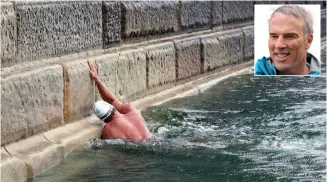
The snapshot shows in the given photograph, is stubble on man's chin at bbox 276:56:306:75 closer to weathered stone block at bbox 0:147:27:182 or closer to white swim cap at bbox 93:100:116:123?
white swim cap at bbox 93:100:116:123

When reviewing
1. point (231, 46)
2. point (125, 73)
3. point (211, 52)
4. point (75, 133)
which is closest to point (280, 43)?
point (75, 133)

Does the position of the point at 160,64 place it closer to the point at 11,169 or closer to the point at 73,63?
the point at 73,63

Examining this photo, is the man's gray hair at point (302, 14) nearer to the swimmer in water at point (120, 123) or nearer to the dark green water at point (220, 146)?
the dark green water at point (220, 146)

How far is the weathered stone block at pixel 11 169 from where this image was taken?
4.74 metres

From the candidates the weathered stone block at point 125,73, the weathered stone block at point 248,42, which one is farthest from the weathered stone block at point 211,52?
the weathered stone block at point 125,73

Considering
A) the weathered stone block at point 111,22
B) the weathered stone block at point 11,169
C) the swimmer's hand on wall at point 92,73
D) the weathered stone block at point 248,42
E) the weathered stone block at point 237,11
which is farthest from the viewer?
the weathered stone block at point 248,42

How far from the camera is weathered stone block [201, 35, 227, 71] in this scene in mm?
9289

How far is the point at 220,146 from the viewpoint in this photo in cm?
578

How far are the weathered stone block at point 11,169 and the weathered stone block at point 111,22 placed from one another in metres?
2.07

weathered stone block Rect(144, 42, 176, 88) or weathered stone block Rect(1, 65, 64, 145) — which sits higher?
weathered stone block Rect(1, 65, 64, 145)

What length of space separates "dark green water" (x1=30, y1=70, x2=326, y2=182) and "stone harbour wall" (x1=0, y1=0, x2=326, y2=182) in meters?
0.21

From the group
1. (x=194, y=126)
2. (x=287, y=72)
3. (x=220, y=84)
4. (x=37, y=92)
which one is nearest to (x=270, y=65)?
(x=287, y=72)

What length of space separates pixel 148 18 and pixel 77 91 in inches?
73.3

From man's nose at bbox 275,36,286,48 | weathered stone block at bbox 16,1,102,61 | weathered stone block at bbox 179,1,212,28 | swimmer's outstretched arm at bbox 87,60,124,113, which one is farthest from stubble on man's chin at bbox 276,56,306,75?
weathered stone block at bbox 179,1,212,28
